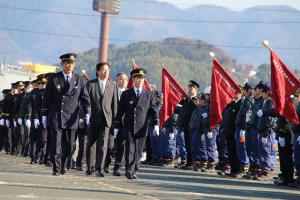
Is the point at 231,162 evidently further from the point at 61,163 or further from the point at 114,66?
the point at 114,66

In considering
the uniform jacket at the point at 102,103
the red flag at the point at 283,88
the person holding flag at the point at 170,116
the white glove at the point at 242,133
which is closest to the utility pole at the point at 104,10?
the person holding flag at the point at 170,116

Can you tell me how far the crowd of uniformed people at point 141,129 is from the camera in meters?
17.0

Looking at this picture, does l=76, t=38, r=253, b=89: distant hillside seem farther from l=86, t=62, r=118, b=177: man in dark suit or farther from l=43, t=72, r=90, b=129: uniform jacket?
l=43, t=72, r=90, b=129: uniform jacket

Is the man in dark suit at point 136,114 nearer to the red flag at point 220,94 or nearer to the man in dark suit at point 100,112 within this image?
the man in dark suit at point 100,112

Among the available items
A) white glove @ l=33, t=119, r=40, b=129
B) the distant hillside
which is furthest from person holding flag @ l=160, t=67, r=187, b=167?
the distant hillside

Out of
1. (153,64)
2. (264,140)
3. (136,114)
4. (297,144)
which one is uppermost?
(153,64)

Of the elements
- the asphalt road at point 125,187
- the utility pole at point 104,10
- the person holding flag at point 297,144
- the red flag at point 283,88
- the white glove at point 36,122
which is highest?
the utility pole at point 104,10

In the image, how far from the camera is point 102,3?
124000 millimetres

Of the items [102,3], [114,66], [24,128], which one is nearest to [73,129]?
[24,128]

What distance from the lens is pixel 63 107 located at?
1691 cm

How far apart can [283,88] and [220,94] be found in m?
3.34

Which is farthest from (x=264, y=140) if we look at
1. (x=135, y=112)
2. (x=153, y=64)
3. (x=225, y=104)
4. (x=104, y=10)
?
(x=153, y=64)

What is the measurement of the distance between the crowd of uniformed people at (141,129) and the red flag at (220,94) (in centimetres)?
17

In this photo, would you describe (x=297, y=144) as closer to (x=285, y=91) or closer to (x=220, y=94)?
(x=285, y=91)
